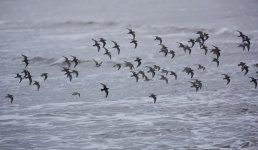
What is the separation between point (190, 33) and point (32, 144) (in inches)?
1554

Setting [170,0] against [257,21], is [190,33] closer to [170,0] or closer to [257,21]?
[257,21]

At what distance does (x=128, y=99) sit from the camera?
116ft

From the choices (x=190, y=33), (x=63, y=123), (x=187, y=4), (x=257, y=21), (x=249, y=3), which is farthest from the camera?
(x=187, y=4)

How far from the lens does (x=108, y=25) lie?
7825 cm

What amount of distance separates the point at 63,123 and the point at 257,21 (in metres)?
44.1

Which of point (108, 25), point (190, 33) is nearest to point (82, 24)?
point (108, 25)

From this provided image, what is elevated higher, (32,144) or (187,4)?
(187,4)

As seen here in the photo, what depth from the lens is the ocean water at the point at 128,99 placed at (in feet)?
91.4

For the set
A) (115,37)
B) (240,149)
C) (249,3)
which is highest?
(249,3)

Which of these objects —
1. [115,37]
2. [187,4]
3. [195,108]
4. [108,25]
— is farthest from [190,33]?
[187,4]

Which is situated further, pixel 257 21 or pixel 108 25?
pixel 108 25

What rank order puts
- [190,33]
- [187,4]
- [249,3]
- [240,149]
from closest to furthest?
1. [240,149]
2. [190,33]
3. [249,3]
4. [187,4]

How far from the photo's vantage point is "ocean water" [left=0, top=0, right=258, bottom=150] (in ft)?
91.4

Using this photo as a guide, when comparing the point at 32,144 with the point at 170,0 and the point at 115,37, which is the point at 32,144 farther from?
the point at 170,0
